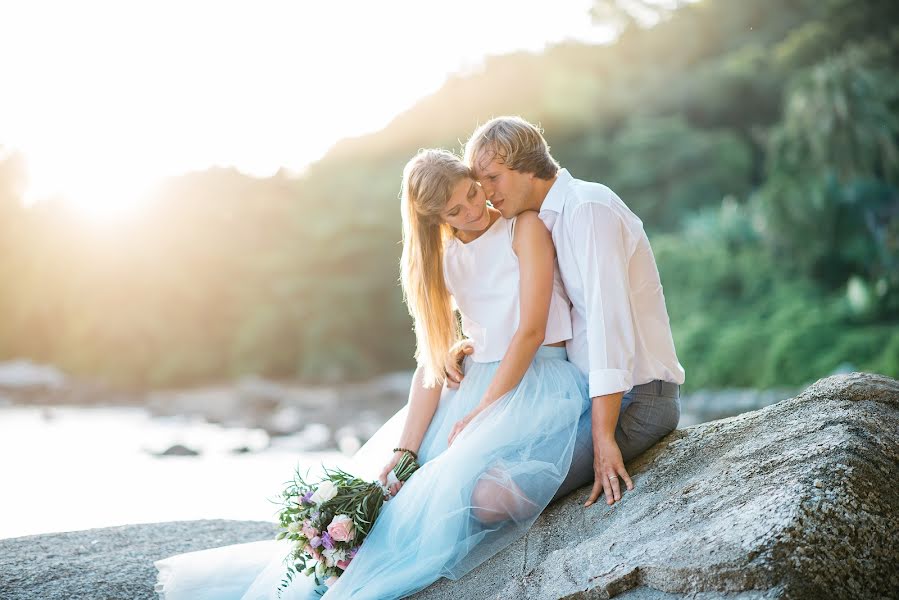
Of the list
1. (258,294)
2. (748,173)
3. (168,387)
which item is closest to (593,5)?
(748,173)

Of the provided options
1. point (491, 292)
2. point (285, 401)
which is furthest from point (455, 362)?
point (285, 401)

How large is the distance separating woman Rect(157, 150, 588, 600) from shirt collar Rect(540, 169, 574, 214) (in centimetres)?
7

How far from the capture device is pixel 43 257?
27516 millimetres

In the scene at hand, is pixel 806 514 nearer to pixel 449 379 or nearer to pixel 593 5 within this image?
pixel 449 379

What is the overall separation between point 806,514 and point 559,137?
26.7 meters

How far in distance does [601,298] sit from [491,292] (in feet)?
1.67

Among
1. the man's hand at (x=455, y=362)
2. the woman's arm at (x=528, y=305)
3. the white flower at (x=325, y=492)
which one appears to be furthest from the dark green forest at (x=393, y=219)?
the white flower at (x=325, y=492)

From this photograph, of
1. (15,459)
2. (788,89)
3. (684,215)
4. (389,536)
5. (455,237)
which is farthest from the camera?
(684,215)

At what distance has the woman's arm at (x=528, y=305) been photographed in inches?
112

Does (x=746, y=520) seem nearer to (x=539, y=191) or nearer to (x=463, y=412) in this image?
(x=463, y=412)

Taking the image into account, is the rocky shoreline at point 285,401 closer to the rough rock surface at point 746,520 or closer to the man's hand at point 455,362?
the man's hand at point 455,362

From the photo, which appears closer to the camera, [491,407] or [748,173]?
[491,407]

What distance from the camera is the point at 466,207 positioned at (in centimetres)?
296

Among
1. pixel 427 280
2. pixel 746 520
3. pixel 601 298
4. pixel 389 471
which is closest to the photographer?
pixel 746 520
